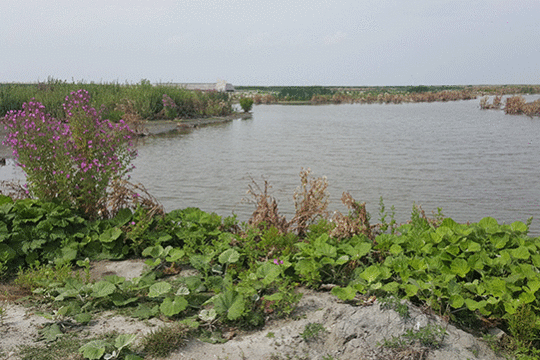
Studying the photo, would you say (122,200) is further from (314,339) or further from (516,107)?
(516,107)

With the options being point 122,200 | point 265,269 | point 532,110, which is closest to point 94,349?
point 265,269

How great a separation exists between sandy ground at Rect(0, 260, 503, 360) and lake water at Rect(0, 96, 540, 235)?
12.7ft

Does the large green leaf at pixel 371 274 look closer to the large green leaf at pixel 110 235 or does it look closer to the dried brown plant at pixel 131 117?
the large green leaf at pixel 110 235

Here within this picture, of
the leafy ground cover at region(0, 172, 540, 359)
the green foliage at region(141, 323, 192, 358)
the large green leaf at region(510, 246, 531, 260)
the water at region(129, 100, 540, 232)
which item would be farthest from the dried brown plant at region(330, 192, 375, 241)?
the water at region(129, 100, 540, 232)

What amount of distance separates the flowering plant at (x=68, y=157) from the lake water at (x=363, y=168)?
2.11 meters

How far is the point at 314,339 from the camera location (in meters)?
3.52

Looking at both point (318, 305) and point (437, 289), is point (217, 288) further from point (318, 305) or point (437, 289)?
point (437, 289)

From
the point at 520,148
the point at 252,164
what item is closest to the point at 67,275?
the point at 252,164

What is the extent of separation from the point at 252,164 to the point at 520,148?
30.5 feet

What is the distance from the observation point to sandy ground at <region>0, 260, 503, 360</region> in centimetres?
337

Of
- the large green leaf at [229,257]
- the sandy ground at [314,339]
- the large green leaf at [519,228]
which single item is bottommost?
the sandy ground at [314,339]

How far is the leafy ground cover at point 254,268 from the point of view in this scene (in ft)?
12.4

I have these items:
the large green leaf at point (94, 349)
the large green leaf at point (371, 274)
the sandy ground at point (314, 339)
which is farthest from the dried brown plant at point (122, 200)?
the large green leaf at point (371, 274)

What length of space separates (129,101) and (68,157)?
1728cm
